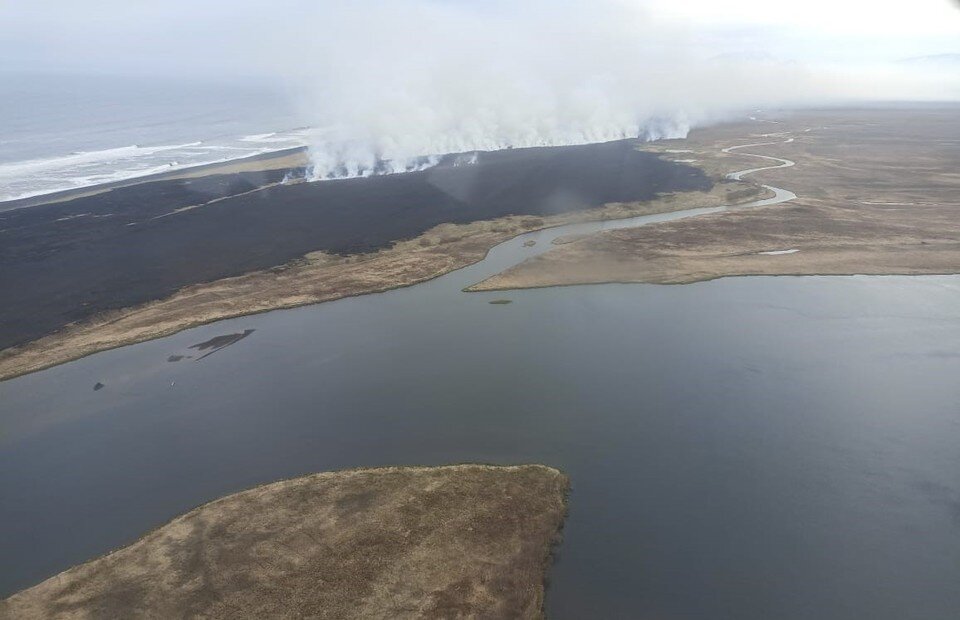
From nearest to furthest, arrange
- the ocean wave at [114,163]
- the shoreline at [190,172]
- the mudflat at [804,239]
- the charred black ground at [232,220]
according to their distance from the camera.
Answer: the charred black ground at [232,220], the mudflat at [804,239], the shoreline at [190,172], the ocean wave at [114,163]

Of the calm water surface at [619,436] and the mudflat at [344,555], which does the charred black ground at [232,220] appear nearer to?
the calm water surface at [619,436]

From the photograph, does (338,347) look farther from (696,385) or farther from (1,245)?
(1,245)

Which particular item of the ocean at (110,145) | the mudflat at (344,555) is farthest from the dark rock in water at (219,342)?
the ocean at (110,145)

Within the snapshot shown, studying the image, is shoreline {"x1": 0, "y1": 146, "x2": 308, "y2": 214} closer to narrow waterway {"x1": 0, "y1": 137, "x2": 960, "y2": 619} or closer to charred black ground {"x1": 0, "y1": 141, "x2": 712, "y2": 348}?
charred black ground {"x1": 0, "y1": 141, "x2": 712, "y2": 348}

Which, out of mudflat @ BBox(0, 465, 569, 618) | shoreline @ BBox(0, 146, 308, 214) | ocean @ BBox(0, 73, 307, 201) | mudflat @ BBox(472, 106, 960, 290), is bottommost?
mudflat @ BBox(0, 465, 569, 618)

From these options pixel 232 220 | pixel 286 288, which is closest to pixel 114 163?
pixel 232 220

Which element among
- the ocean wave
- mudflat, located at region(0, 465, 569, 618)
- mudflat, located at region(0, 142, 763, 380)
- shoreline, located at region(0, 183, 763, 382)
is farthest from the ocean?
mudflat, located at region(0, 465, 569, 618)
